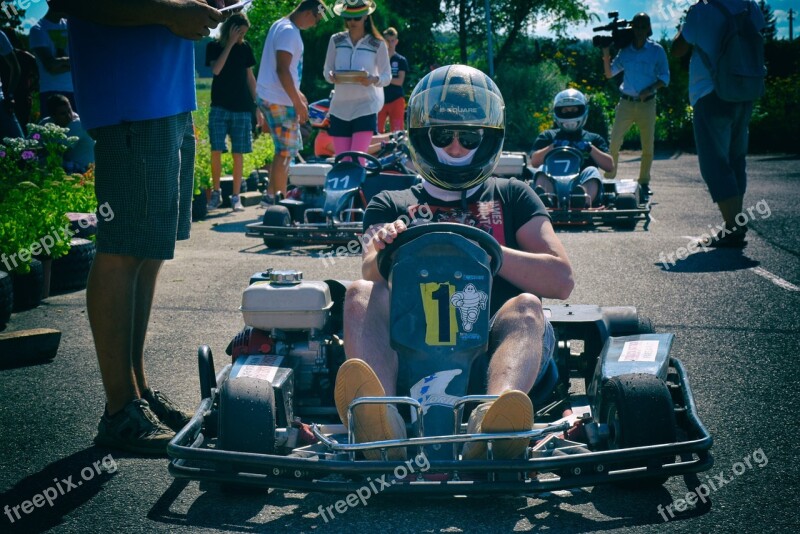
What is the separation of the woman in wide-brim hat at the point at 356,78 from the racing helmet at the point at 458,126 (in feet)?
18.0

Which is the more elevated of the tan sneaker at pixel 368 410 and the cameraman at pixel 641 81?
the cameraman at pixel 641 81

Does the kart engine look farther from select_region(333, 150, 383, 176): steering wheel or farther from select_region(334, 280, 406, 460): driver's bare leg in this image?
select_region(333, 150, 383, 176): steering wheel

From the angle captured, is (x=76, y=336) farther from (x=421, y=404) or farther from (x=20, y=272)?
(x=421, y=404)

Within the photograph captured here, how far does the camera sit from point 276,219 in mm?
8609

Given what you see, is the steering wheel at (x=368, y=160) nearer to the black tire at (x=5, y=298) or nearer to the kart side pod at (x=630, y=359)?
the black tire at (x=5, y=298)

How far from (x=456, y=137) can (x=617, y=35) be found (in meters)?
8.44

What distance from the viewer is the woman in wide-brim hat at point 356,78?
372 inches

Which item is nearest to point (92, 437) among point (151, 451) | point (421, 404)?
point (151, 451)

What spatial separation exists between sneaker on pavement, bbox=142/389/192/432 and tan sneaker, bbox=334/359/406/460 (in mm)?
922

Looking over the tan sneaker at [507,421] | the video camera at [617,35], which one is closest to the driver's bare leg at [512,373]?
the tan sneaker at [507,421]

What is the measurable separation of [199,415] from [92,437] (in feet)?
2.48

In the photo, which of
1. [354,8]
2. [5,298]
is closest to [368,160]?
[354,8]

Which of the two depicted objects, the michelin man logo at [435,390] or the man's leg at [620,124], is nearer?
the michelin man logo at [435,390]

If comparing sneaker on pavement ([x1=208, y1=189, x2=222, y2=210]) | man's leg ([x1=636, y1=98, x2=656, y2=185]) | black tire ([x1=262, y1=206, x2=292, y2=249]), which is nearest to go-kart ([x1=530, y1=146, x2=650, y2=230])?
man's leg ([x1=636, y1=98, x2=656, y2=185])
